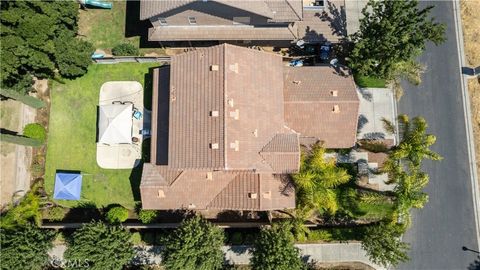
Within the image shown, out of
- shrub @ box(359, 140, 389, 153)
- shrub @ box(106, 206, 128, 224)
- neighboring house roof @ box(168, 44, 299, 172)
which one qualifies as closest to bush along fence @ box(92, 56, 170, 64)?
neighboring house roof @ box(168, 44, 299, 172)

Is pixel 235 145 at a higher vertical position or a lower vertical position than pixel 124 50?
lower

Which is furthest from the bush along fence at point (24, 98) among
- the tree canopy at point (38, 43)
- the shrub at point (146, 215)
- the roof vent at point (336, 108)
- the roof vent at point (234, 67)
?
the roof vent at point (336, 108)

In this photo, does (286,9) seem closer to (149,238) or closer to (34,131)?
→ (149,238)

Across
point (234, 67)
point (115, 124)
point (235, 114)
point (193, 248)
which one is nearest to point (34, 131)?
point (115, 124)

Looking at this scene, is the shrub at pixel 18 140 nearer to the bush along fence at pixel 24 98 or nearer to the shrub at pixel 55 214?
the bush along fence at pixel 24 98

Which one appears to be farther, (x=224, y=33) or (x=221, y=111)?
(x=224, y=33)

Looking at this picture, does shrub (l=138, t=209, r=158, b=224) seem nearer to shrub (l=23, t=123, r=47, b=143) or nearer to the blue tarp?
the blue tarp

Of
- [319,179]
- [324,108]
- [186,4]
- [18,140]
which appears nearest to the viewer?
[186,4]
